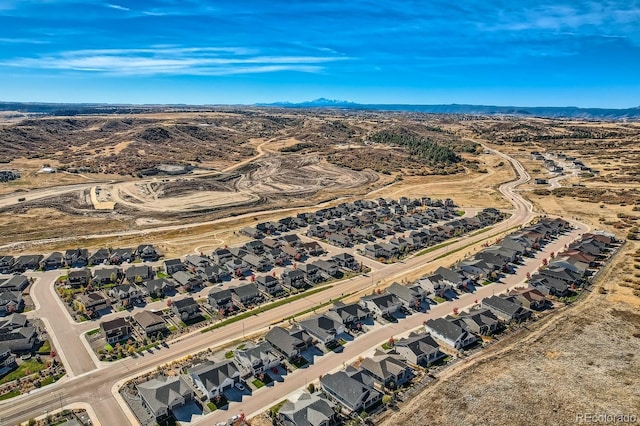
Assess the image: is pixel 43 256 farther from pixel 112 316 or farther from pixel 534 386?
pixel 534 386

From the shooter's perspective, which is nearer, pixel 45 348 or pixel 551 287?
pixel 45 348

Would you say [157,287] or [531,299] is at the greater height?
[531,299]

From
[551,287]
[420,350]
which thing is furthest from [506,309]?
[420,350]

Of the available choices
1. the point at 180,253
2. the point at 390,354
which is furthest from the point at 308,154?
the point at 390,354

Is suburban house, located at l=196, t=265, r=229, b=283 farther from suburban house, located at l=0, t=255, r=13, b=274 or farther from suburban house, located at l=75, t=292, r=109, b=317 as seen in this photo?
suburban house, located at l=0, t=255, r=13, b=274

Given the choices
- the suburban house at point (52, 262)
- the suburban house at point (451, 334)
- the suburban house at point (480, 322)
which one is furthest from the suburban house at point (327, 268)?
the suburban house at point (52, 262)

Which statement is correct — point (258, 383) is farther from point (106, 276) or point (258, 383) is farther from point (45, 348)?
point (106, 276)

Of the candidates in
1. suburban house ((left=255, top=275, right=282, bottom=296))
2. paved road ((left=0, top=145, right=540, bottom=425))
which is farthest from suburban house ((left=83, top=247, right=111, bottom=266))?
suburban house ((left=255, top=275, right=282, bottom=296))
